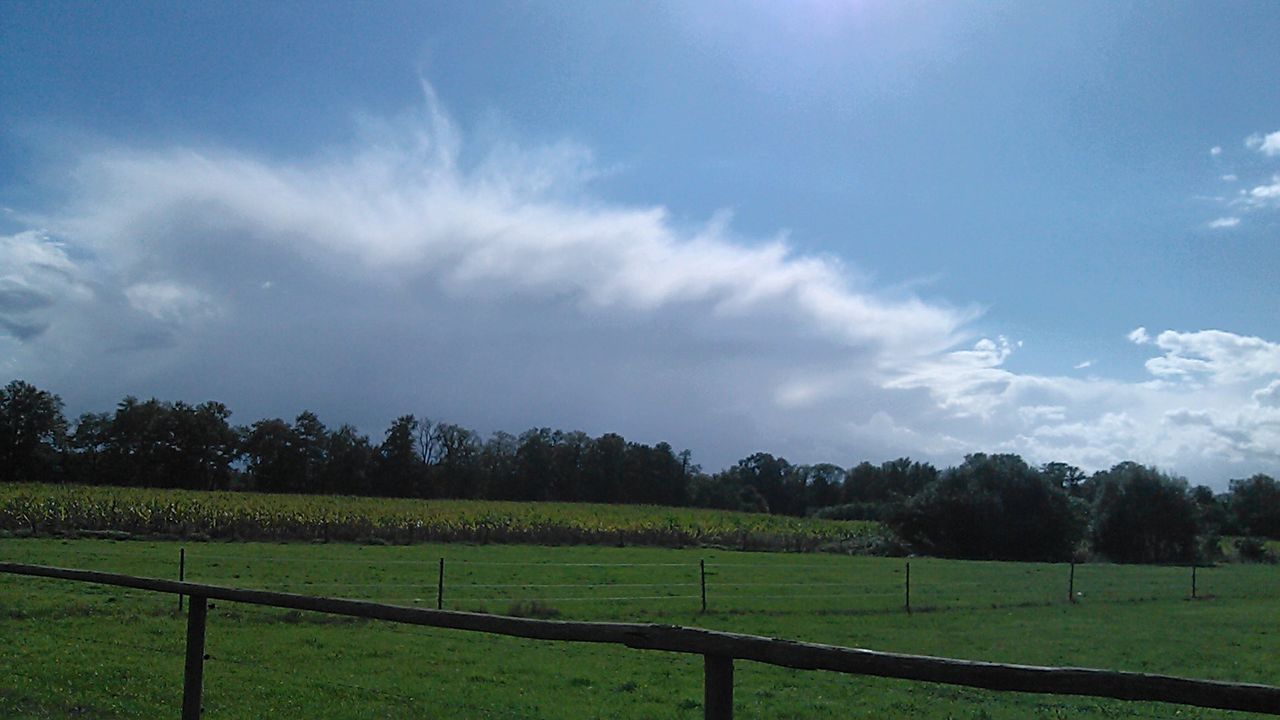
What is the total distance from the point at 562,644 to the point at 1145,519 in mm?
64881

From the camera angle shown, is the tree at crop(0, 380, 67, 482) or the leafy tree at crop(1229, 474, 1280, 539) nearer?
the tree at crop(0, 380, 67, 482)

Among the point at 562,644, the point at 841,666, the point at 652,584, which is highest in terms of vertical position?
the point at 841,666

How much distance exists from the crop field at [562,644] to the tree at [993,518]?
2371 centimetres

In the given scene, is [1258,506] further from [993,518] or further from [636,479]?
[636,479]

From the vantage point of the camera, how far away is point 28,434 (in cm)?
7862

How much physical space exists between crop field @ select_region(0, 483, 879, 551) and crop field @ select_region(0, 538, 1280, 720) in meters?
3.05

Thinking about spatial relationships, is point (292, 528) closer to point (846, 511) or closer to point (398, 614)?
point (398, 614)

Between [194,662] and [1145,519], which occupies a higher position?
[194,662]

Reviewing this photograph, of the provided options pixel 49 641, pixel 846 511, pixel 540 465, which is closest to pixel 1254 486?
pixel 846 511

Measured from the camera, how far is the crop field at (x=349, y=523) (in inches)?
1649

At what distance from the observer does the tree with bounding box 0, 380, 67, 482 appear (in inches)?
3034

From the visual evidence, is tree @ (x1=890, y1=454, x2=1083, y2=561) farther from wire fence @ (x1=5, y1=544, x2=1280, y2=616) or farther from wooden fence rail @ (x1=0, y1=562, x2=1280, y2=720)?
wooden fence rail @ (x1=0, y1=562, x2=1280, y2=720)

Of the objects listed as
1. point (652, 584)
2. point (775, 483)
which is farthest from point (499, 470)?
point (652, 584)

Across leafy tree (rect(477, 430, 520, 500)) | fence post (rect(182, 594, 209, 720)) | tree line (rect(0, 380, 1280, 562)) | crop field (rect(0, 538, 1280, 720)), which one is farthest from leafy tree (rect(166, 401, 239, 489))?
fence post (rect(182, 594, 209, 720))
